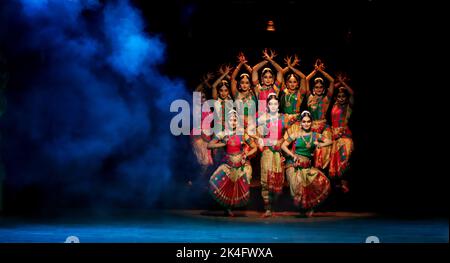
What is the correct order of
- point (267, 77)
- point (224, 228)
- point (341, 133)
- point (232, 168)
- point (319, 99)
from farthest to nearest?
point (341, 133)
point (319, 99)
point (267, 77)
point (232, 168)
point (224, 228)

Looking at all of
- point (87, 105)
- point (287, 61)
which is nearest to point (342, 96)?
point (287, 61)

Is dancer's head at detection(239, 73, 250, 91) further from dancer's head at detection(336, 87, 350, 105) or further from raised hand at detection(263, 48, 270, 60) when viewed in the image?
dancer's head at detection(336, 87, 350, 105)

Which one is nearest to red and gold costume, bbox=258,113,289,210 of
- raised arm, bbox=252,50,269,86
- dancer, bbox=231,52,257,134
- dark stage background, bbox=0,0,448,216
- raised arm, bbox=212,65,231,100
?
dancer, bbox=231,52,257,134

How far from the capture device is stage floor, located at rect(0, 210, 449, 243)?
25.8 ft

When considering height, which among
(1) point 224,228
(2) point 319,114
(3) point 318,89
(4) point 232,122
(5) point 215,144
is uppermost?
(3) point 318,89

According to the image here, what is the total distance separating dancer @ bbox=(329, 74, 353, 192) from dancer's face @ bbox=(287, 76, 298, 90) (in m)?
0.50

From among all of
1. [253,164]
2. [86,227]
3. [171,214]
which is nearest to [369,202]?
[253,164]

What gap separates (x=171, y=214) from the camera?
31.0 feet

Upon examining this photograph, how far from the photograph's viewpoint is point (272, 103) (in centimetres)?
922

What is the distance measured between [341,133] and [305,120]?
53cm

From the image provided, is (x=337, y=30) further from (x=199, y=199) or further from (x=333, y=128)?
(x=199, y=199)

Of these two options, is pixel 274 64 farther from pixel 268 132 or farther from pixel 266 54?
pixel 268 132

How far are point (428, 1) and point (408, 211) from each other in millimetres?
2465

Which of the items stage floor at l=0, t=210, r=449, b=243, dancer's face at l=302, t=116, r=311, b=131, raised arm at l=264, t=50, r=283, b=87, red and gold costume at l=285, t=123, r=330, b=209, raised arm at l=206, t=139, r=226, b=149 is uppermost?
raised arm at l=264, t=50, r=283, b=87
